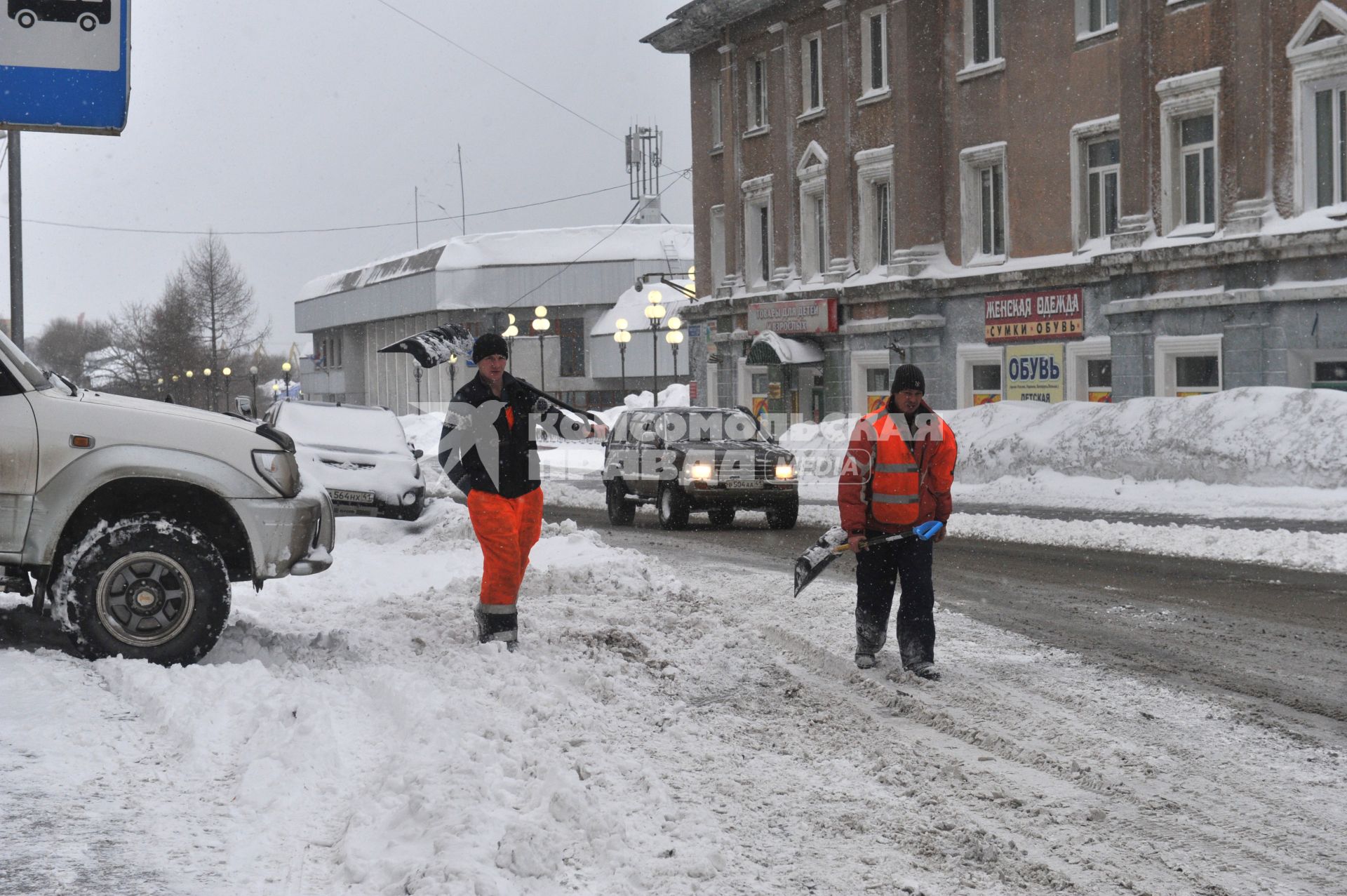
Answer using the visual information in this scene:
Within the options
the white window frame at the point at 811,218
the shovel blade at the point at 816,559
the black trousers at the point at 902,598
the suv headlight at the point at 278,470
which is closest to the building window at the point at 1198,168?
the white window frame at the point at 811,218

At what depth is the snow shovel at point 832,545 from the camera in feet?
26.9

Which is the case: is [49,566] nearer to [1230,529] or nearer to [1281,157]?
[1230,529]

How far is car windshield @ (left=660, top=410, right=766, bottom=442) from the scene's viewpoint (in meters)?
19.1

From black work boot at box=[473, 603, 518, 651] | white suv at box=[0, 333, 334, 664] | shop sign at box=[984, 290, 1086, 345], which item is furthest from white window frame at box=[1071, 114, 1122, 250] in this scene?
white suv at box=[0, 333, 334, 664]

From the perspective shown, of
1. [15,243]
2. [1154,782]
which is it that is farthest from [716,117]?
[1154,782]

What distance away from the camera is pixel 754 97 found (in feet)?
127

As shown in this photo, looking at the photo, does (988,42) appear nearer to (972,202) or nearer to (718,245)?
(972,202)

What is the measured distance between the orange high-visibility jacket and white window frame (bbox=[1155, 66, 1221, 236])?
17.8 meters

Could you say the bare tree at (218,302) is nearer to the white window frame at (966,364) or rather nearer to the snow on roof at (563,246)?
the snow on roof at (563,246)

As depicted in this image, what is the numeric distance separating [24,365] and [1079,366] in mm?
23026

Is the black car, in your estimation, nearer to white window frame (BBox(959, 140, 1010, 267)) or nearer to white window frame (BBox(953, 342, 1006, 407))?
white window frame (BBox(953, 342, 1006, 407))

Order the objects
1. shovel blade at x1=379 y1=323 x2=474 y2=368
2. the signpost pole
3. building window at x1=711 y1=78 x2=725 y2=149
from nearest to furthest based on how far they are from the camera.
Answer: the signpost pole → shovel blade at x1=379 y1=323 x2=474 y2=368 → building window at x1=711 y1=78 x2=725 y2=149

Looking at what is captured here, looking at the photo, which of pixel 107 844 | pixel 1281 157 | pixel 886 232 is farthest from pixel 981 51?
pixel 107 844

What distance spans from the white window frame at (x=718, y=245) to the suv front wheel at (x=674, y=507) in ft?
74.7
